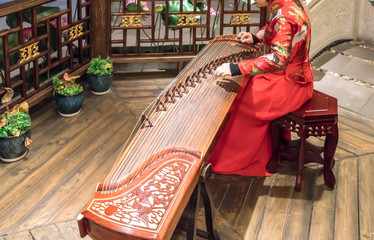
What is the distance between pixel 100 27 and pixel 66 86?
0.65 metres

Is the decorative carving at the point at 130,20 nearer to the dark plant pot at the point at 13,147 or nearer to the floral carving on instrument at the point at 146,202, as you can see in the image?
the dark plant pot at the point at 13,147

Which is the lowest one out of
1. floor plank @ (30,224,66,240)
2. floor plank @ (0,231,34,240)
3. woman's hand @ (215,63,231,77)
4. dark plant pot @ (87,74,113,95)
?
floor plank @ (0,231,34,240)

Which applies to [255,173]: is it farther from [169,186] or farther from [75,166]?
[169,186]

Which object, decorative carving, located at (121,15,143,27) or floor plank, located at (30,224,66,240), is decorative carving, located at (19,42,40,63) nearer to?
decorative carving, located at (121,15,143,27)

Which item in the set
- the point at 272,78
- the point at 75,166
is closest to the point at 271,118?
the point at 272,78

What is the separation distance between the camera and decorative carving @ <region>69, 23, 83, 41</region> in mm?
3785

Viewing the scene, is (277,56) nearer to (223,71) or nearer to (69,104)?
(223,71)

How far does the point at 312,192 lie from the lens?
2.96 m

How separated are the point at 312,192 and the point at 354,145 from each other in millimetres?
661

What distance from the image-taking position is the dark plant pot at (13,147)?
3045 mm

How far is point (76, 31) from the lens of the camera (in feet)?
12.6

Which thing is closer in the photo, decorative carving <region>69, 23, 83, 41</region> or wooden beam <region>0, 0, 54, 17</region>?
wooden beam <region>0, 0, 54, 17</region>

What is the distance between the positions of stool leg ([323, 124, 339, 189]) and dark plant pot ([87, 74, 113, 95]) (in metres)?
1.81

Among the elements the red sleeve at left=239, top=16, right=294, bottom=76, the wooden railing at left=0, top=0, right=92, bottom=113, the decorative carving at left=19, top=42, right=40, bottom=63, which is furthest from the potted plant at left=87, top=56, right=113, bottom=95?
the red sleeve at left=239, top=16, right=294, bottom=76
